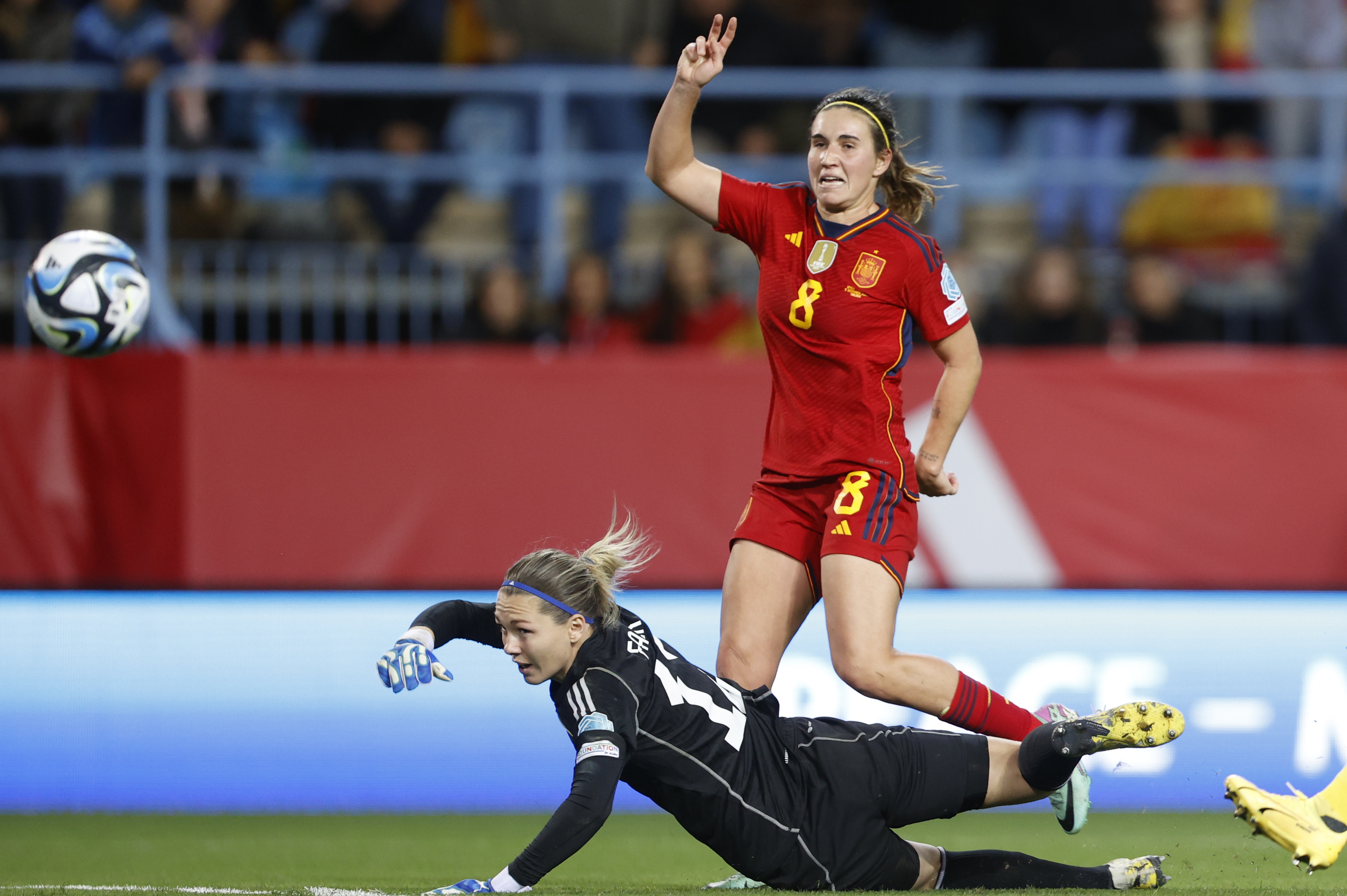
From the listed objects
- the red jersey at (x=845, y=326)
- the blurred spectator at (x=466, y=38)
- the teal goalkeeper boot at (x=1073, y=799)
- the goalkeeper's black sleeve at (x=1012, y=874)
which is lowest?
the goalkeeper's black sleeve at (x=1012, y=874)

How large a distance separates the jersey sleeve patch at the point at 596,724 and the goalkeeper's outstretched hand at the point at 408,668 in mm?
371

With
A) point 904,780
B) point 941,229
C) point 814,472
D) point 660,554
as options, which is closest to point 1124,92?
point 941,229

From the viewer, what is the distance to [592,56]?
10.7m

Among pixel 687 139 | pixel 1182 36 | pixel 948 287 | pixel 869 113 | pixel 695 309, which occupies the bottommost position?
pixel 695 309

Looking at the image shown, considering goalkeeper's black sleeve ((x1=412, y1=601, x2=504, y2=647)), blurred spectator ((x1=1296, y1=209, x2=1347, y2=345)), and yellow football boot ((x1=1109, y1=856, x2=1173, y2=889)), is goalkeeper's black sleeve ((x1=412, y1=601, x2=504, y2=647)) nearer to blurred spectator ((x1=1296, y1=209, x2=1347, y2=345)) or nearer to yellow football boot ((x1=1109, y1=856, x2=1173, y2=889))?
yellow football boot ((x1=1109, y1=856, x2=1173, y2=889))

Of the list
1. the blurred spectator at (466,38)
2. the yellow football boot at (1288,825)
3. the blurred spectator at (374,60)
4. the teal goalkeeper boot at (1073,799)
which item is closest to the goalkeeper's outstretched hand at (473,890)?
the teal goalkeeper boot at (1073,799)

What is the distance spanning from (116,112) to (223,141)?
638 mm

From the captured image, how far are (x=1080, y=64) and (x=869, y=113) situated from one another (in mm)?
6374

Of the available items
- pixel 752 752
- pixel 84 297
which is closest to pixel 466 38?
pixel 84 297

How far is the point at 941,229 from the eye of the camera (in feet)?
32.7

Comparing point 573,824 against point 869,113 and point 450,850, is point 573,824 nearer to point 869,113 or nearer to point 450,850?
point 450,850

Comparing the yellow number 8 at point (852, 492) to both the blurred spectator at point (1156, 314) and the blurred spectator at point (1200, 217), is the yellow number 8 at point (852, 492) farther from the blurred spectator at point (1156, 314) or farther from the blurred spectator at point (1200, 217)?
the blurred spectator at point (1200, 217)

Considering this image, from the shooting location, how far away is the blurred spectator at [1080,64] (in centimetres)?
1035

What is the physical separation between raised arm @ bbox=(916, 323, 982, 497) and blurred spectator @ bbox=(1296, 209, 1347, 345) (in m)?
5.00
